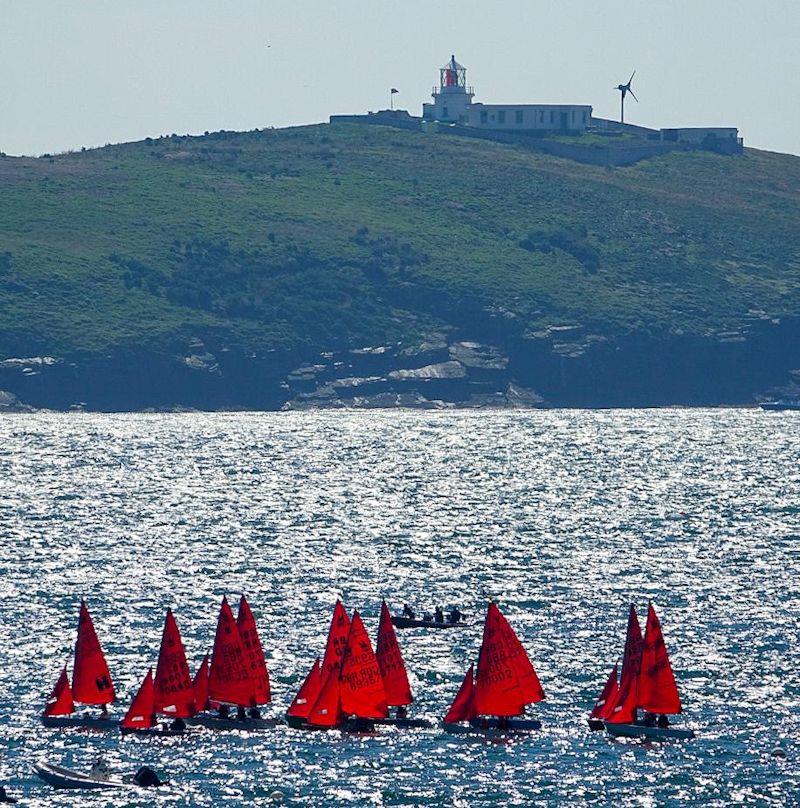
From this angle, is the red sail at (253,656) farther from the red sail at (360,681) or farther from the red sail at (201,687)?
the red sail at (360,681)

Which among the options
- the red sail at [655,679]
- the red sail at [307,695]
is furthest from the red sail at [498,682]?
the red sail at [307,695]

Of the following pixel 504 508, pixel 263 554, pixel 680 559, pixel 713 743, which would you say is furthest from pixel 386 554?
pixel 713 743

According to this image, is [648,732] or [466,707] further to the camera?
[466,707]

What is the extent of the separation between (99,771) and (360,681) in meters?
14.0

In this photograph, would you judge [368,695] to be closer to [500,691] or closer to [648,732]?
[500,691]

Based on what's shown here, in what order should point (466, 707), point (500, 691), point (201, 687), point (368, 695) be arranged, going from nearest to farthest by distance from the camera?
point (500, 691), point (466, 707), point (368, 695), point (201, 687)

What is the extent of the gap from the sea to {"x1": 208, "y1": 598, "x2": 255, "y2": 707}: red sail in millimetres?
2191

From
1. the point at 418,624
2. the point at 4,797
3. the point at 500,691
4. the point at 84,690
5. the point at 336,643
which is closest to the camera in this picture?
the point at 4,797

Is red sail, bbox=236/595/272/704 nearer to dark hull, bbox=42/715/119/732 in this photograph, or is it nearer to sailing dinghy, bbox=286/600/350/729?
sailing dinghy, bbox=286/600/350/729

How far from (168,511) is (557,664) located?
81.9 meters

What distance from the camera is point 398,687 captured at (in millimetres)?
90312

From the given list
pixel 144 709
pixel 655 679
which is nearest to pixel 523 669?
pixel 655 679

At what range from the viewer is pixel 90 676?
90688mm

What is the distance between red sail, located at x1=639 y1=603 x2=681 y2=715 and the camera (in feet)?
289
